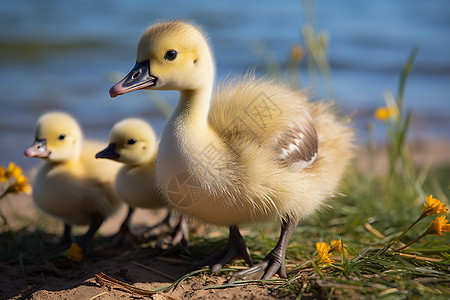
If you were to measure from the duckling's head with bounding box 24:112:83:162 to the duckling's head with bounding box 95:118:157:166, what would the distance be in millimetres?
323

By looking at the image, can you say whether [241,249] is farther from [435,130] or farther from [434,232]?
[435,130]

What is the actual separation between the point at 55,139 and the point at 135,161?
539 millimetres

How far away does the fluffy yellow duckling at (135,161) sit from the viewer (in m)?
2.96

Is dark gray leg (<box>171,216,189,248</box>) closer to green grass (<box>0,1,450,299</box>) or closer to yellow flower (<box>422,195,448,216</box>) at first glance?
green grass (<box>0,1,450,299</box>)

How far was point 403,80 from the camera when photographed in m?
3.80

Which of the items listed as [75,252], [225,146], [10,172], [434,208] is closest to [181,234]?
[75,252]

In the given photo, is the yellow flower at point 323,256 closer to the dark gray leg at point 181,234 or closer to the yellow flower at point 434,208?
the yellow flower at point 434,208

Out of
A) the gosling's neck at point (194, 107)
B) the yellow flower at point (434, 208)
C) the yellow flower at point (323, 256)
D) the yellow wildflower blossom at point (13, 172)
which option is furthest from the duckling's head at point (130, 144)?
the yellow flower at point (434, 208)

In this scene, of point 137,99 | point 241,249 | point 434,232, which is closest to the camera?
point 434,232

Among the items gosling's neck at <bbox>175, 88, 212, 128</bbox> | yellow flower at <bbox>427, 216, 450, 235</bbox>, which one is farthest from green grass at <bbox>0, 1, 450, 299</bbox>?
gosling's neck at <bbox>175, 88, 212, 128</bbox>

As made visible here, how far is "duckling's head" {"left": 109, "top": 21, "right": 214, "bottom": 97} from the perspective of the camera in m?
2.38

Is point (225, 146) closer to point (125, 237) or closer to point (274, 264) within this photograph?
point (274, 264)

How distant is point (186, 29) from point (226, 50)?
9.14 metres

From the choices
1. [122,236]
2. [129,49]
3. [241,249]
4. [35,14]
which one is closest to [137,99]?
[129,49]
